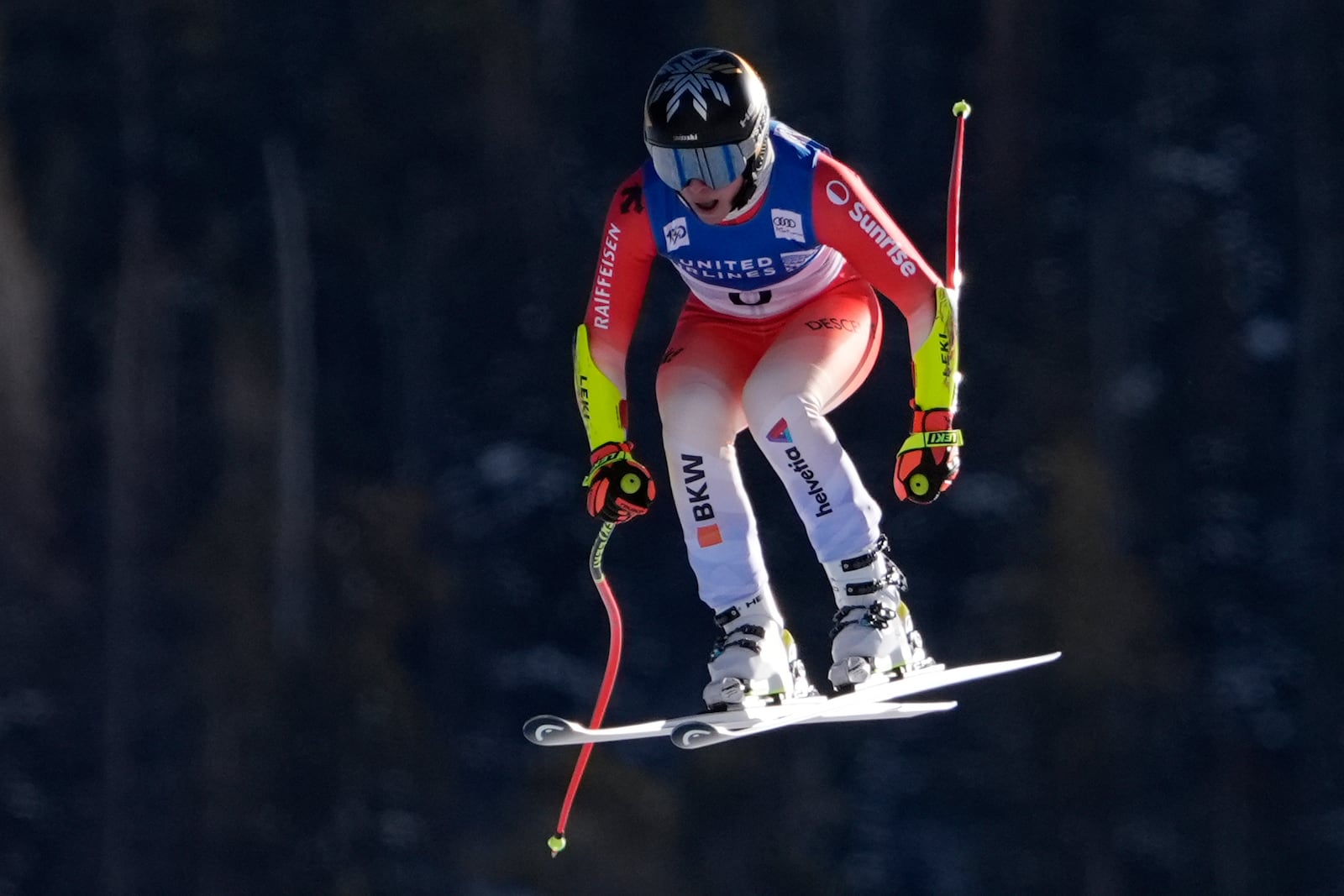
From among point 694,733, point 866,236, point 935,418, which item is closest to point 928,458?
point 935,418

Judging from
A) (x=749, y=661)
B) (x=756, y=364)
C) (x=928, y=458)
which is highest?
(x=756, y=364)

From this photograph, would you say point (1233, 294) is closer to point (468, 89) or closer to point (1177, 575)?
point (1177, 575)

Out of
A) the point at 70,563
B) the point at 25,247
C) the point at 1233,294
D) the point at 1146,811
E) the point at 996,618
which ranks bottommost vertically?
the point at 1146,811

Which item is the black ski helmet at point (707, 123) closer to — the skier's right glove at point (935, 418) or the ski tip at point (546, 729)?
the skier's right glove at point (935, 418)

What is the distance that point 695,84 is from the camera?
5457mm

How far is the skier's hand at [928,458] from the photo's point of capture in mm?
5547

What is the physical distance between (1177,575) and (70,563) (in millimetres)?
5392

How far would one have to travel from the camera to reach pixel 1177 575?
980 cm

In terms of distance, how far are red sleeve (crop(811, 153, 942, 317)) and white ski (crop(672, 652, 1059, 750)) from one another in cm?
103

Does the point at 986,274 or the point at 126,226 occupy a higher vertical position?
the point at 126,226

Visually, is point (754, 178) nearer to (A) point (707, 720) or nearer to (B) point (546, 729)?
(A) point (707, 720)

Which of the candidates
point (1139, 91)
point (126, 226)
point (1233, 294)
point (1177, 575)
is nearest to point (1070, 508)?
point (1177, 575)

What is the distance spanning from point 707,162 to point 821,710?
4.95 feet

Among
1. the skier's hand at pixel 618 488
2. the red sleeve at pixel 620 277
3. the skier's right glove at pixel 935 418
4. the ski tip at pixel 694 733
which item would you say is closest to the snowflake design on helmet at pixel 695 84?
the red sleeve at pixel 620 277
